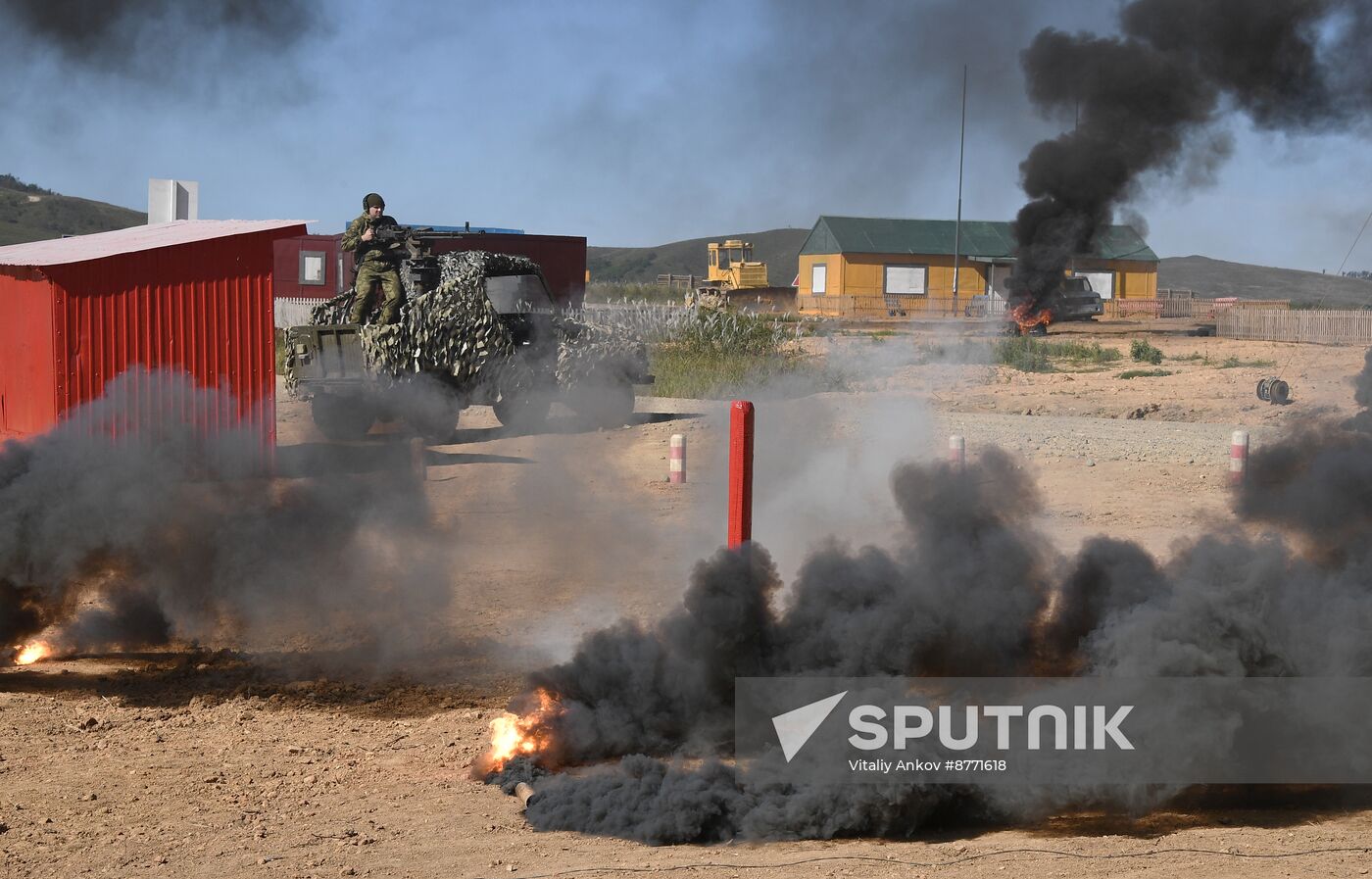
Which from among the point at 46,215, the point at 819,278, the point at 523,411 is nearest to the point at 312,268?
the point at 523,411

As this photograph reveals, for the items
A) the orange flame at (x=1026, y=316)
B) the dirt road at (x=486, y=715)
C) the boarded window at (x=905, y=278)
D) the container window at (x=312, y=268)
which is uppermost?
the boarded window at (x=905, y=278)

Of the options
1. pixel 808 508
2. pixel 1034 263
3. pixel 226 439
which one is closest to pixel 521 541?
pixel 808 508

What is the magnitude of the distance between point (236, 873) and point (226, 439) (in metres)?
8.63

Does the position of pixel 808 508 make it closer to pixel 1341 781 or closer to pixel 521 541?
pixel 521 541

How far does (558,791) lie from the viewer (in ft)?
18.5

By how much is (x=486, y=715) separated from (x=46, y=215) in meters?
71.0

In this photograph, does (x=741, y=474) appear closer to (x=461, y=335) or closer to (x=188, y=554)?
(x=188, y=554)

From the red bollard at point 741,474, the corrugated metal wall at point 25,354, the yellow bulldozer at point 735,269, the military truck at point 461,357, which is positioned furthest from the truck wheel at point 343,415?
the yellow bulldozer at point 735,269

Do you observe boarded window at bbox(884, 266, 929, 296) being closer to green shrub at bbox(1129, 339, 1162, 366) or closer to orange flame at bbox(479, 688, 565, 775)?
green shrub at bbox(1129, 339, 1162, 366)

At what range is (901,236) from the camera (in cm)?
5669

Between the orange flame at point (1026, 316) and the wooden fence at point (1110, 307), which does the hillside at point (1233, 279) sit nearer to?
the wooden fence at point (1110, 307)

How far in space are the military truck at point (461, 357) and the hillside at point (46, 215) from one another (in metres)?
50.4

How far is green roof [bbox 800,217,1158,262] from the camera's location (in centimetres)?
5194

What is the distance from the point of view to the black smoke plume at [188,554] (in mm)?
7453
